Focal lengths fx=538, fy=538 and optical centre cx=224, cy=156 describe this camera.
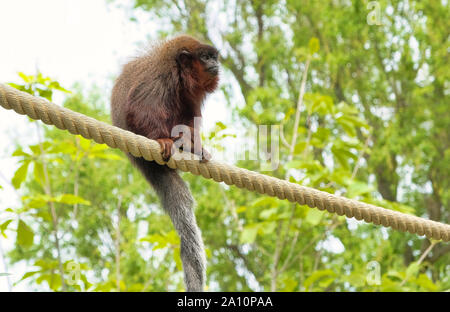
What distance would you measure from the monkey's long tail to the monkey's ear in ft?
2.09

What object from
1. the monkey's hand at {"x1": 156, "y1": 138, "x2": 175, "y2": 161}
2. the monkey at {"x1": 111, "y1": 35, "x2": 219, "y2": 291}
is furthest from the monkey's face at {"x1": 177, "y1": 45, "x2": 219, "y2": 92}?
the monkey's hand at {"x1": 156, "y1": 138, "x2": 175, "y2": 161}

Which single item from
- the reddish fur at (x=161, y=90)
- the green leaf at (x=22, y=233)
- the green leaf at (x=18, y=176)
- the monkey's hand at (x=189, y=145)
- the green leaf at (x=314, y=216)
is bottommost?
the green leaf at (x=22, y=233)

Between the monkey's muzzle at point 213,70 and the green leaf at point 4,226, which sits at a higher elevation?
the monkey's muzzle at point 213,70

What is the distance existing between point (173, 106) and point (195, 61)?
0.36m

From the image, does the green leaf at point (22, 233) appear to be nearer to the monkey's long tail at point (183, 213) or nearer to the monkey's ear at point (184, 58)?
the monkey's long tail at point (183, 213)

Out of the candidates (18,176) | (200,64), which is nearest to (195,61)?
(200,64)

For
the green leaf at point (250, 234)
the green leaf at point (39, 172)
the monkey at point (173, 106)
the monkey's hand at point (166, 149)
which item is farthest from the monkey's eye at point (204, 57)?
the green leaf at point (250, 234)

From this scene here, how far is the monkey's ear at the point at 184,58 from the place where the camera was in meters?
3.28

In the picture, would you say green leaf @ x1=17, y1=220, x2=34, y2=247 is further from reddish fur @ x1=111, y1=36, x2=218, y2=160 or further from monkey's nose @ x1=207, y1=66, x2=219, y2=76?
monkey's nose @ x1=207, y1=66, x2=219, y2=76

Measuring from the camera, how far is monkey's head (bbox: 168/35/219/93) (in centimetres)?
328

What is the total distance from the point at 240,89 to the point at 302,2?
219cm

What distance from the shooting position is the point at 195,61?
10.9 feet

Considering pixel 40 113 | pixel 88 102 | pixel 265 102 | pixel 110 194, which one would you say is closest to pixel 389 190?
pixel 265 102

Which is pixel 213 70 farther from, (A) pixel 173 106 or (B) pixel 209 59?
(A) pixel 173 106
